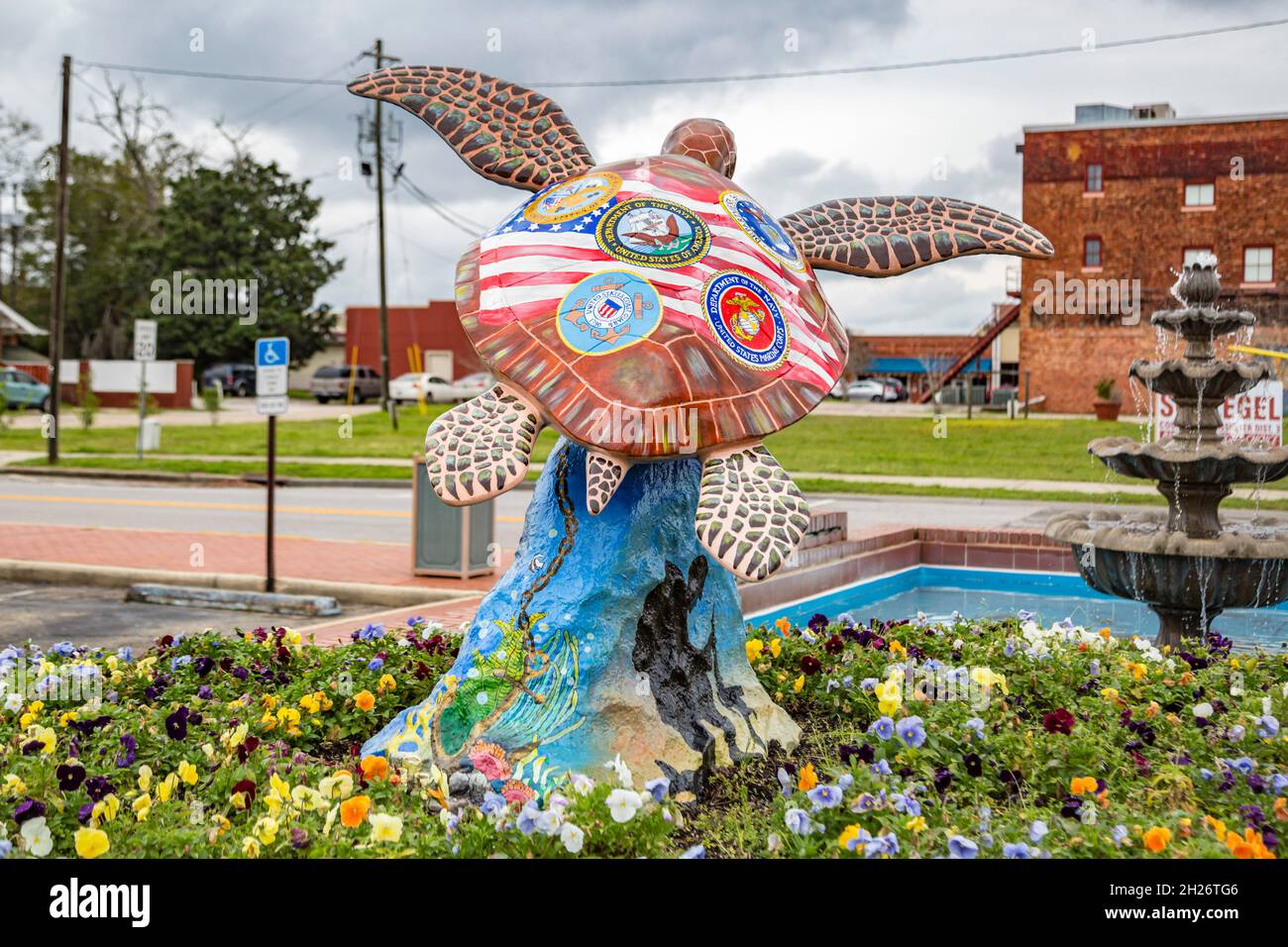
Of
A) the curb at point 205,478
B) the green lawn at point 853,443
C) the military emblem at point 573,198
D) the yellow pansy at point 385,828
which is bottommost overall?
the curb at point 205,478

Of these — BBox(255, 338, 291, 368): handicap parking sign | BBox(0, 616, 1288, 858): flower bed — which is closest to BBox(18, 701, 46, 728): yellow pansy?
BBox(0, 616, 1288, 858): flower bed

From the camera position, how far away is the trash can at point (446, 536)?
10547mm

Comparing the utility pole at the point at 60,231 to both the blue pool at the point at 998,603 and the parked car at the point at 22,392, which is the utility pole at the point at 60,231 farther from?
the blue pool at the point at 998,603

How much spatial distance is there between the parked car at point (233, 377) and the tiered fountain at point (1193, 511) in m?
44.6

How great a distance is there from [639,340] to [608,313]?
0.15 m

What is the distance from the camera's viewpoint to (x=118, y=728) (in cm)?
458

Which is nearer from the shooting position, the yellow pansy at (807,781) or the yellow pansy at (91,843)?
the yellow pansy at (91,843)

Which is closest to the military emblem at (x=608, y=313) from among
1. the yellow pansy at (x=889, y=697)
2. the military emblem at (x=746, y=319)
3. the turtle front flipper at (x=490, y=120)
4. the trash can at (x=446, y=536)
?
the military emblem at (x=746, y=319)

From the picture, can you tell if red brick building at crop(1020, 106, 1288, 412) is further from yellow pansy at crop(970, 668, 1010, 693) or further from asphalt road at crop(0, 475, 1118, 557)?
yellow pansy at crop(970, 668, 1010, 693)

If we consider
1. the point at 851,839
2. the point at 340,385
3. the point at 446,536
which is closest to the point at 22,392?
the point at 340,385

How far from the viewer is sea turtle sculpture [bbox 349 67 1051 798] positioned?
145 inches

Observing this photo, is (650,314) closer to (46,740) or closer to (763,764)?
(763,764)

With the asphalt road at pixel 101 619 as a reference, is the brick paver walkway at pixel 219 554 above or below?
above
